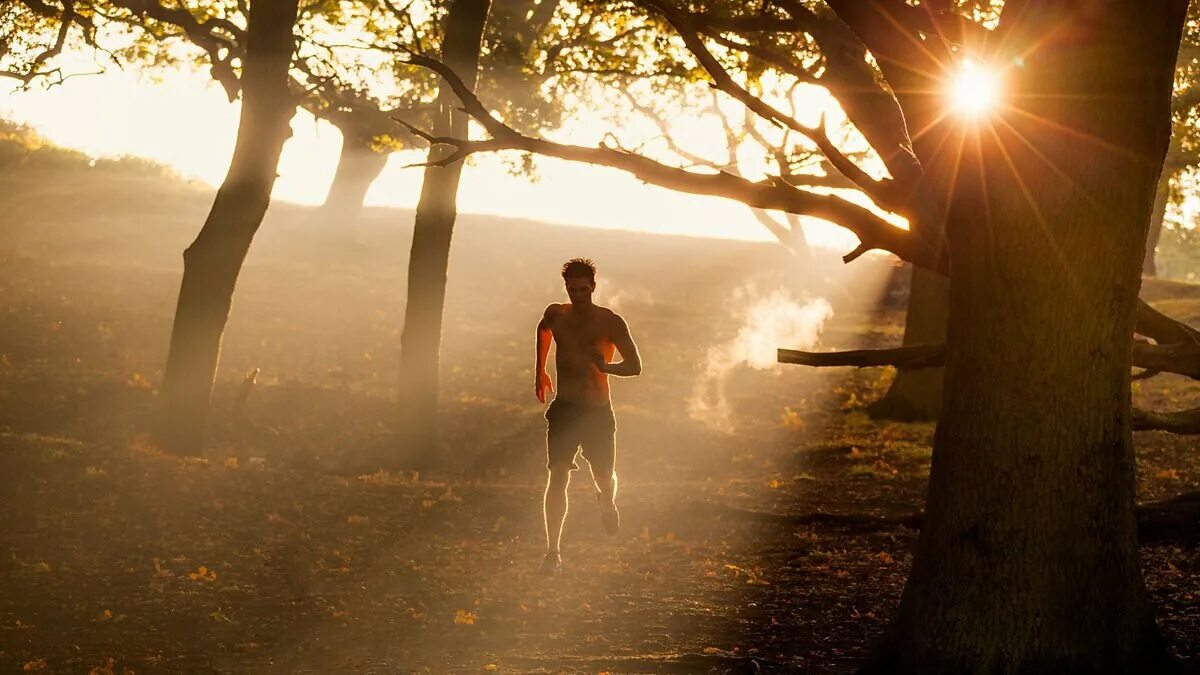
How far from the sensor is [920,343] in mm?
20047

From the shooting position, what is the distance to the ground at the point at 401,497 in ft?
23.9

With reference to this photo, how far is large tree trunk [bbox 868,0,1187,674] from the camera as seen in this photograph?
5.65 meters

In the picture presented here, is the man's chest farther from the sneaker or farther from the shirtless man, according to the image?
the sneaker

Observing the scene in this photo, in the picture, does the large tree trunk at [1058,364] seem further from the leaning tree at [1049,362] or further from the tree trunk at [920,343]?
the tree trunk at [920,343]

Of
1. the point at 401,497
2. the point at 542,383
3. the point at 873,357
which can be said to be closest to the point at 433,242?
the point at 401,497

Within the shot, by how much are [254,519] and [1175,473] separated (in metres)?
10.7

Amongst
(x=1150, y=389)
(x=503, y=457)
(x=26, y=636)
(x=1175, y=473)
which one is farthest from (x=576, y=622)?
(x=1150, y=389)

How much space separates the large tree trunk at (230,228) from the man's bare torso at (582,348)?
5.56m

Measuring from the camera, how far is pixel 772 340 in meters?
30.0

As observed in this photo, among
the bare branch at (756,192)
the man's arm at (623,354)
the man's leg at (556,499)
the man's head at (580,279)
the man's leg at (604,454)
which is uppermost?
the bare branch at (756,192)

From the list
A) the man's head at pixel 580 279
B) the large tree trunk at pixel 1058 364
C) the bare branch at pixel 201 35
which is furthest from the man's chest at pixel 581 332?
the bare branch at pixel 201 35

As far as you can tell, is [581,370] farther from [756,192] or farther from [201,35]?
Result: [201,35]

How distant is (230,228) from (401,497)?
3.37m

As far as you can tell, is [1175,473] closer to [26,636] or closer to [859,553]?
[859,553]
